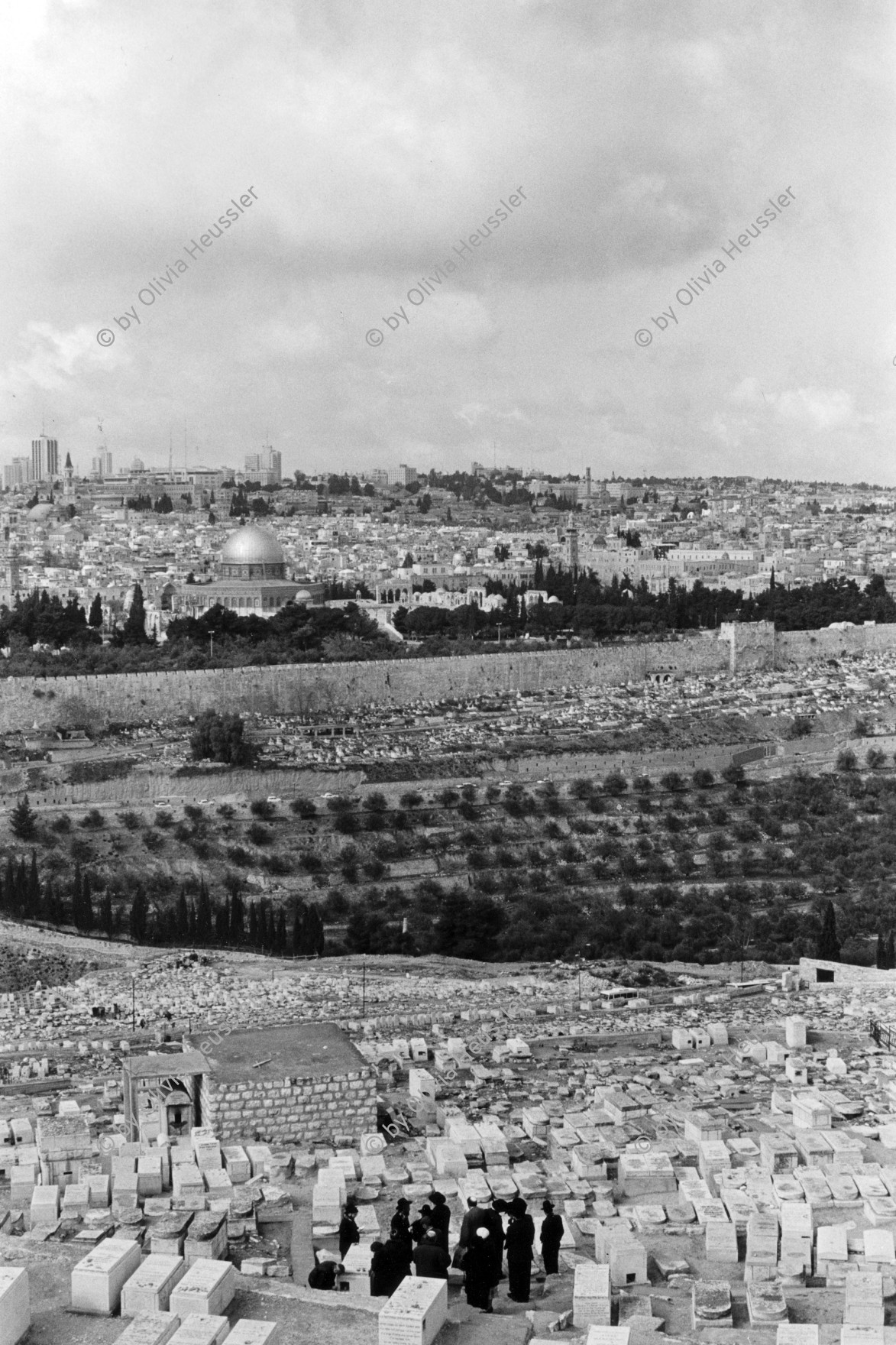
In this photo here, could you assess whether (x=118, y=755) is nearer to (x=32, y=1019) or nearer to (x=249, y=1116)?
(x=32, y=1019)

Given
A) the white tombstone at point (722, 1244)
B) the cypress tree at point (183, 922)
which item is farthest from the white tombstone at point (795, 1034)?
the cypress tree at point (183, 922)

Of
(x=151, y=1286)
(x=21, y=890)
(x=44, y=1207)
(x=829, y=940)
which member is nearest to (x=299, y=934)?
(x=21, y=890)

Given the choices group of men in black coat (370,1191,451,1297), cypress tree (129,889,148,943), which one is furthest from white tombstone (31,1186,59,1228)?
cypress tree (129,889,148,943)

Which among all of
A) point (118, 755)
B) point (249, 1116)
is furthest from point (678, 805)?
point (249, 1116)

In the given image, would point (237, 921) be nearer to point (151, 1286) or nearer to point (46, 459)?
point (151, 1286)

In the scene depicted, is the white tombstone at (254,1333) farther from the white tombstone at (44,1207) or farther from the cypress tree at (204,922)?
the cypress tree at (204,922)

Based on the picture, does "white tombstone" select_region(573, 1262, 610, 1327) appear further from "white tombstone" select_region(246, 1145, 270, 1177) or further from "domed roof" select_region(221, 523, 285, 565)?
"domed roof" select_region(221, 523, 285, 565)

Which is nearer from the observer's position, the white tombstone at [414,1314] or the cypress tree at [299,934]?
the white tombstone at [414,1314]
